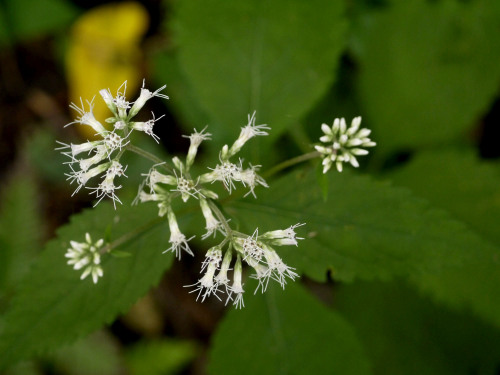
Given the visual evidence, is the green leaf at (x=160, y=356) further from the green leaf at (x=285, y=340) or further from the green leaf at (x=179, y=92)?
the green leaf at (x=179, y=92)

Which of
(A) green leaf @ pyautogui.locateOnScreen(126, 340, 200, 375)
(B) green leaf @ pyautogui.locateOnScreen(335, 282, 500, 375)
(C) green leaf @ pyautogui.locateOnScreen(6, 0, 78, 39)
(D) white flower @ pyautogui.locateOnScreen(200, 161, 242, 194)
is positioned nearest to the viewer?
(D) white flower @ pyautogui.locateOnScreen(200, 161, 242, 194)

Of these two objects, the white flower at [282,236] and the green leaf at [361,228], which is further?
the green leaf at [361,228]

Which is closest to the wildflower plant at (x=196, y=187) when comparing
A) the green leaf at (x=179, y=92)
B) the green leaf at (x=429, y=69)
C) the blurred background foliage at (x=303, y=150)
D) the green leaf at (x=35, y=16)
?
the blurred background foliage at (x=303, y=150)

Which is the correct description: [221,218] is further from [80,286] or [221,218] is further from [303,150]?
[303,150]

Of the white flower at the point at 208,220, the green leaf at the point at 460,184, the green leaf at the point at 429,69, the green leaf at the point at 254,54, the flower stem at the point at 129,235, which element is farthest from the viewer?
the green leaf at the point at 429,69

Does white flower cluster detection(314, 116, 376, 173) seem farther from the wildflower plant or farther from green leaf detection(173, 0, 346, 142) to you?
green leaf detection(173, 0, 346, 142)

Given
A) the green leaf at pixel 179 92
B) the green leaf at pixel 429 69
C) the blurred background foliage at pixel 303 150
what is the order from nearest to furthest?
the blurred background foliage at pixel 303 150 < the green leaf at pixel 429 69 < the green leaf at pixel 179 92

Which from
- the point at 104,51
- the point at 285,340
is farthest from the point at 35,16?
the point at 285,340

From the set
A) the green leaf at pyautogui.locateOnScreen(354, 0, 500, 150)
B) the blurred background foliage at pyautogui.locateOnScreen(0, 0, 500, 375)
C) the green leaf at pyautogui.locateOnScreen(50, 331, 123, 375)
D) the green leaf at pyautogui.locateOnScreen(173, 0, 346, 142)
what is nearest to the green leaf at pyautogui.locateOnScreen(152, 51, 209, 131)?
the blurred background foliage at pyautogui.locateOnScreen(0, 0, 500, 375)
